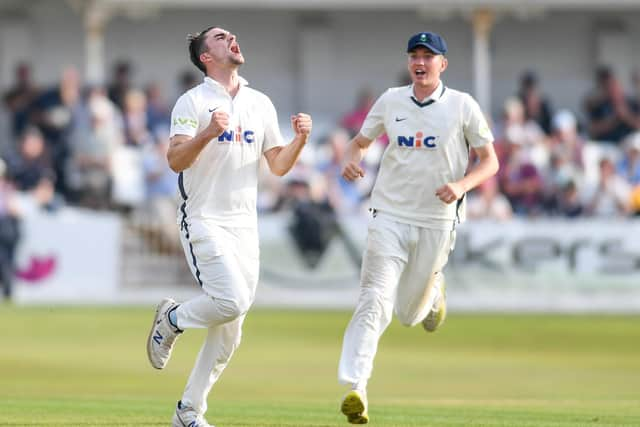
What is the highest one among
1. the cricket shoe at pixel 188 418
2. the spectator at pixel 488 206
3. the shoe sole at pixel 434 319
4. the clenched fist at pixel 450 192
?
the clenched fist at pixel 450 192

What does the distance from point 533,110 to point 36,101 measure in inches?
325

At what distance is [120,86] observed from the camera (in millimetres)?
24953

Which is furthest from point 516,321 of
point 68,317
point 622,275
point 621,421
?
point 621,421

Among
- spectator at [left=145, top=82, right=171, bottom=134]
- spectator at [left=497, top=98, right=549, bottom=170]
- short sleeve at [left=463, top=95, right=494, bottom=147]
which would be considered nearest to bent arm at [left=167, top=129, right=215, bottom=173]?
short sleeve at [left=463, top=95, right=494, bottom=147]

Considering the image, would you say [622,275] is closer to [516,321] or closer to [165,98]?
[516,321]

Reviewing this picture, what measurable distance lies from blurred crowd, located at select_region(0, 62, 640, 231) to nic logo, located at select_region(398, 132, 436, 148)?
11.4 meters

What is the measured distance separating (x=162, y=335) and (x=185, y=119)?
1.28 meters

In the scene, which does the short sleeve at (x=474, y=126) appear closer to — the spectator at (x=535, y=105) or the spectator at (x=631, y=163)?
the spectator at (x=631, y=163)

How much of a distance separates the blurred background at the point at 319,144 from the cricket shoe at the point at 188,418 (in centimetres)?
1234

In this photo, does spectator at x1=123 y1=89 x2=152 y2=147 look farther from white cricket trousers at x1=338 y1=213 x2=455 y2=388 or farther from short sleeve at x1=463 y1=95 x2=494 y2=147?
short sleeve at x1=463 y1=95 x2=494 y2=147

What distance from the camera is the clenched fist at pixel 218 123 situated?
8.22 metres

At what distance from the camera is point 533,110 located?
84.3ft

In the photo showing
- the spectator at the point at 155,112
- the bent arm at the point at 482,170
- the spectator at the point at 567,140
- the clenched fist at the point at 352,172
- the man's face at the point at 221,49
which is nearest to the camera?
the man's face at the point at 221,49

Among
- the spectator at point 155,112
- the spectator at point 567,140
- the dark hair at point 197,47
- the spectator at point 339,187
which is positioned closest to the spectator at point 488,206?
the spectator at point 339,187
